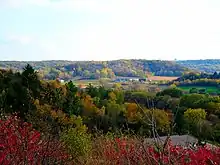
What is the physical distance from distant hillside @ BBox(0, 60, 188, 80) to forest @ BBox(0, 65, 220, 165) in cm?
5577

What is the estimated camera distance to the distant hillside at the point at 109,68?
122312mm

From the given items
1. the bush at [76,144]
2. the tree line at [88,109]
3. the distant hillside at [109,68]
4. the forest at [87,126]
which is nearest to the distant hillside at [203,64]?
the distant hillside at [109,68]

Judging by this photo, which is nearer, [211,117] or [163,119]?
[163,119]

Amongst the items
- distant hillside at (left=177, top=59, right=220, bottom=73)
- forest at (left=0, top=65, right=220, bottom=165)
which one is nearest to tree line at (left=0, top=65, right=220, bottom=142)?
forest at (left=0, top=65, right=220, bottom=165)

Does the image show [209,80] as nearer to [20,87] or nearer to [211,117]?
[211,117]

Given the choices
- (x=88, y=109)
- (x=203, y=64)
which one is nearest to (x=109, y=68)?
(x=203, y=64)

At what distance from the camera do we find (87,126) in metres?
41.8

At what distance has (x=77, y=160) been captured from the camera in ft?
51.2

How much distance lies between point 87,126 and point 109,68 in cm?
9506

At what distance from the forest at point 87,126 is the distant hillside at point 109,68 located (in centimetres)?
5577

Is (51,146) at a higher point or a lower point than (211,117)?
higher

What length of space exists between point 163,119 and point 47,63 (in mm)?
103708

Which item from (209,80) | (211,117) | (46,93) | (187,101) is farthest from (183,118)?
(209,80)

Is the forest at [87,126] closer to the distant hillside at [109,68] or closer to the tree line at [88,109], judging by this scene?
the tree line at [88,109]
